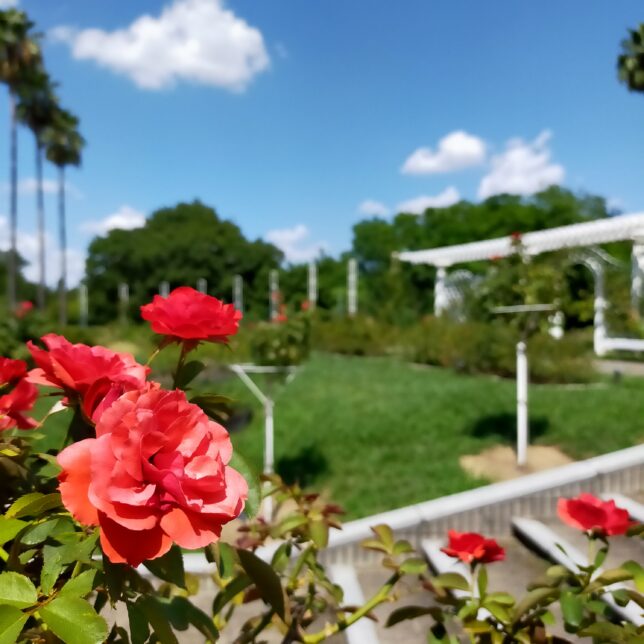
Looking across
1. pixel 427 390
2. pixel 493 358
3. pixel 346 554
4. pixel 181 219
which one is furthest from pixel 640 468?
pixel 181 219

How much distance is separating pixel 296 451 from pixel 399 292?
12564 mm

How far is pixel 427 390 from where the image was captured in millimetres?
7469

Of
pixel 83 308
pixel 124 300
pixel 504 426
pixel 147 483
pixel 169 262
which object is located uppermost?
pixel 169 262

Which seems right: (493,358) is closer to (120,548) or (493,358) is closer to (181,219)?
(120,548)

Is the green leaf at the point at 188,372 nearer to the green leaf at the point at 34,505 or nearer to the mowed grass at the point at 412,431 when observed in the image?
the green leaf at the point at 34,505

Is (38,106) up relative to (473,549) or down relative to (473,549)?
up

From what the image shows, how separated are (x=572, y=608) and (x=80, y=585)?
3.24 ft

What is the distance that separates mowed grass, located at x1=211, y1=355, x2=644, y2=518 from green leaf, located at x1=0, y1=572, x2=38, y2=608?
3683mm

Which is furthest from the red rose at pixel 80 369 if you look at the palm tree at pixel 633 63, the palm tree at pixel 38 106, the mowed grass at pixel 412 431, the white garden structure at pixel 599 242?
the palm tree at pixel 38 106

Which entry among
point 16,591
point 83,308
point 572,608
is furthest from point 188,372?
point 83,308

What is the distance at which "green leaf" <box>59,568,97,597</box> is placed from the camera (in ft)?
2.13

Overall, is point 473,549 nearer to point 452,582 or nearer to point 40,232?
point 452,582

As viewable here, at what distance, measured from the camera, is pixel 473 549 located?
4.76 ft

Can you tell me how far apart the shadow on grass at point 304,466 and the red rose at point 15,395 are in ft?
13.2
